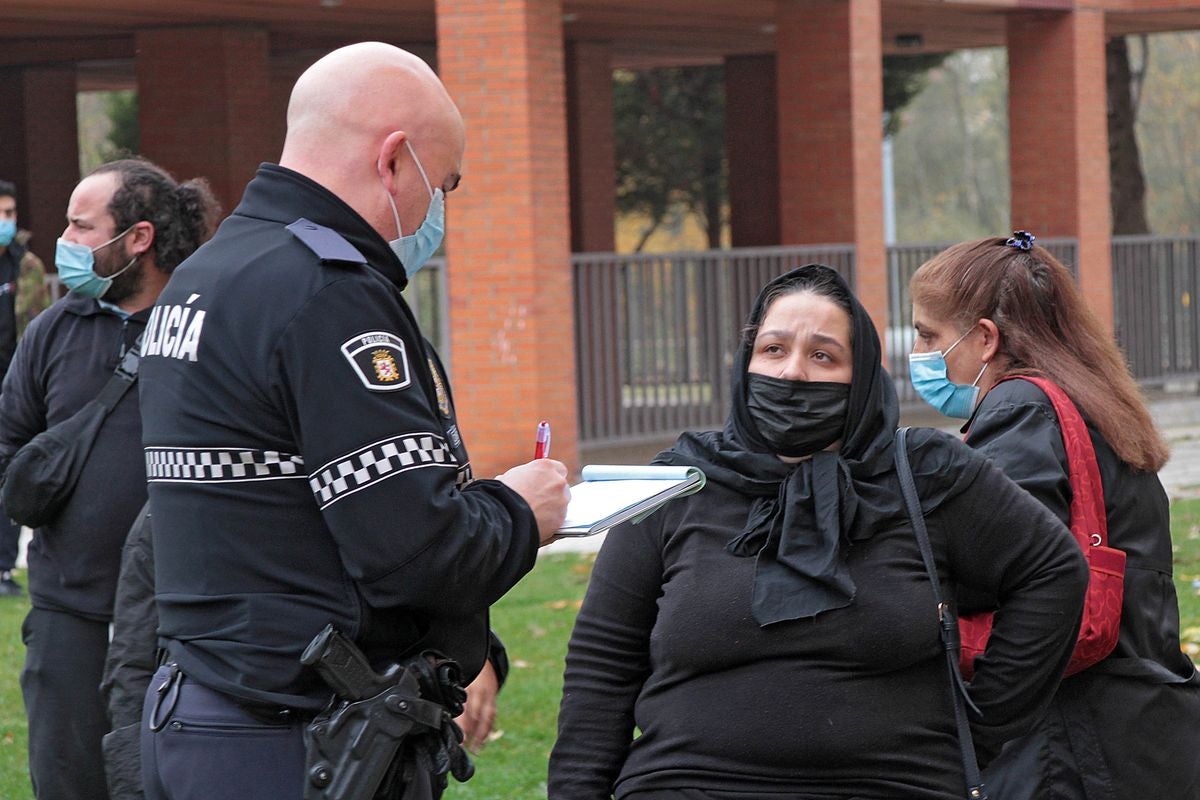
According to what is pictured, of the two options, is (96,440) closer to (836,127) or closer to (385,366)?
(385,366)

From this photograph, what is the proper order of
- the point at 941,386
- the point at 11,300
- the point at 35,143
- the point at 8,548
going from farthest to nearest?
1. the point at 35,143
2. the point at 11,300
3. the point at 8,548
4. the point at 941,386

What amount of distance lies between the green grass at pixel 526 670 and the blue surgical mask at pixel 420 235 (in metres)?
3.17

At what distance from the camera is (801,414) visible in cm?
333

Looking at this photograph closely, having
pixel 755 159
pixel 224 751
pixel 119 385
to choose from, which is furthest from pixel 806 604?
pixel 755 159

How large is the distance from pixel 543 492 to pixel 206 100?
15137mm

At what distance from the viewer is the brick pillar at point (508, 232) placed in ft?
41.7

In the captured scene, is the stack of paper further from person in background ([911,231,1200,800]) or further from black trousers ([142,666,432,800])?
person in background ([911,231,1200,800])

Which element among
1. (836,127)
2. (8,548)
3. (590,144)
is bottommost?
(8,548)

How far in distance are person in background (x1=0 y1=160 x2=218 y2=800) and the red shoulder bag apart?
2196mm

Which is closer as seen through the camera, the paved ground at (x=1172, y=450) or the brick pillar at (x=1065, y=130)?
the paved ground at (x=1172, y=450)

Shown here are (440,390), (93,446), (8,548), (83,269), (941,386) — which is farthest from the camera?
(8,548)

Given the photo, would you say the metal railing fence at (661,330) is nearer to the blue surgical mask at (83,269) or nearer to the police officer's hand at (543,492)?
the blue surgical mask at (83,269)

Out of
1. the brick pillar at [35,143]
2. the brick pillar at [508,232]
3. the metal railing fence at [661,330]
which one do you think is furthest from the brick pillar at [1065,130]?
the brick pillar at [35,143]

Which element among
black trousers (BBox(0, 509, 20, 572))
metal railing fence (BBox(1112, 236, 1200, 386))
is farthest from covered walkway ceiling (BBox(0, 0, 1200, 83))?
black trousers (BBox(0, 509, 20, 572))
